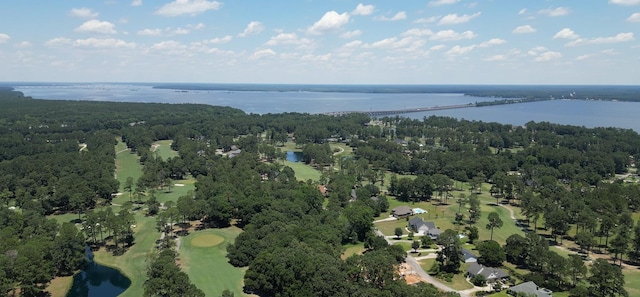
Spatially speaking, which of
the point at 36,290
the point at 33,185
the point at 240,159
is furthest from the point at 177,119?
the point at 36,290

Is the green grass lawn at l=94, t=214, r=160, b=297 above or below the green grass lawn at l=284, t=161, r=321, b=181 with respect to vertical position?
below

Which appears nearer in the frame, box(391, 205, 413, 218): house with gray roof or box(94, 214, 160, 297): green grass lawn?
box(94, 214, 160, 297): green grass lawn

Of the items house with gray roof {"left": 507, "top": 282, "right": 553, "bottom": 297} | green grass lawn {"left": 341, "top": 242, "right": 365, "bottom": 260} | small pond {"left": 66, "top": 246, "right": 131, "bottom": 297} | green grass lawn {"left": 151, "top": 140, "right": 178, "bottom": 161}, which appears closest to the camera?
house with gray roof {"left": 507, "top": 282, "right": 553, "bottom": 297}

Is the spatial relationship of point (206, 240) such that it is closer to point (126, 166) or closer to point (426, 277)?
Result: point (426, 277)

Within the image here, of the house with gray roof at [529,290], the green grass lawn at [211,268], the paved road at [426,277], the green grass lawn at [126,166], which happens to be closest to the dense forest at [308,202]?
the green grass lawn at [211,268]

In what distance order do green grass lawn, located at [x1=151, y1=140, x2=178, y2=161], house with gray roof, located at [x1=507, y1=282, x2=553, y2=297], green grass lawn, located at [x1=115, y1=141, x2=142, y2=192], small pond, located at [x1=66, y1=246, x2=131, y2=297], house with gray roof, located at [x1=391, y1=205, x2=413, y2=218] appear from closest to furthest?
house with gray roof, located at [x1=507, y1=282, x2=553, y2=297] → small pond, located at [x1=66, y1=246, x2=131, y2=297] → house with gray roof, located at [x1=391, y1=205, x2=413, y2=218] → green grass lawn, located at [x1=115, y1=141, x2=142, y2=192] → green grass lawn, located at [x1=151, y1=140, x2=178, y2=161]

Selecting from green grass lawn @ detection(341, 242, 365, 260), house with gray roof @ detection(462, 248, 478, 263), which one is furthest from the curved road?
green grass lawn @ detection(341, 242, 365, 260)

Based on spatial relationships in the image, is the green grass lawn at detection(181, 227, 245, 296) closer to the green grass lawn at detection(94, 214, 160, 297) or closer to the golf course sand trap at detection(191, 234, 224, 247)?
the golf course sand trap at detection(191, 234, 224, 247)

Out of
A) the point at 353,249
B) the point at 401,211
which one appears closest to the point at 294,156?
the point at 401,211

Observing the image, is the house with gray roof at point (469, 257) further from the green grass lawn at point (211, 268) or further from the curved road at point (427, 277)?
the green grass lawn at point (211, 268)
